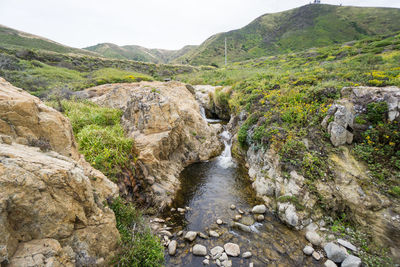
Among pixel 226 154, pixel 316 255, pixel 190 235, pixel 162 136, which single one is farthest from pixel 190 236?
pixel 226 154

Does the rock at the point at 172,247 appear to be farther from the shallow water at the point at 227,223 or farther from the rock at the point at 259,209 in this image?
the rock at the point at 259,209

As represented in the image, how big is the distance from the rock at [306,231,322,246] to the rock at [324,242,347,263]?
34cm

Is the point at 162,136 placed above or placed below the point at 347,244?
above

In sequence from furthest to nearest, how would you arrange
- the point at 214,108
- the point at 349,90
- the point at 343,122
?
the point at 214,108 < the point at 349,90 < the point at 343,122

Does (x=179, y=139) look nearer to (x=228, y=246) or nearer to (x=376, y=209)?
(x=228, y=246)

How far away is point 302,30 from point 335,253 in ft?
335

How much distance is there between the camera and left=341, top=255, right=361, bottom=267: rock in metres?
5.39

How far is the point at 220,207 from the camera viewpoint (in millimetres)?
8648

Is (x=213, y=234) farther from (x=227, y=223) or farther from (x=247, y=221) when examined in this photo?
(x=247, y=221)

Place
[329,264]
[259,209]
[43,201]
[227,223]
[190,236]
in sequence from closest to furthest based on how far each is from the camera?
[43,201] → [329,264] → [190,236] → [227,223] → [259,209]

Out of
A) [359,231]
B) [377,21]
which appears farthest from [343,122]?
[377,21]

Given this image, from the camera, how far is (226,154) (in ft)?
46.8

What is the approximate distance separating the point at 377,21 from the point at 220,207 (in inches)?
4090

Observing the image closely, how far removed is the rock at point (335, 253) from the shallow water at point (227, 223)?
62 cm
